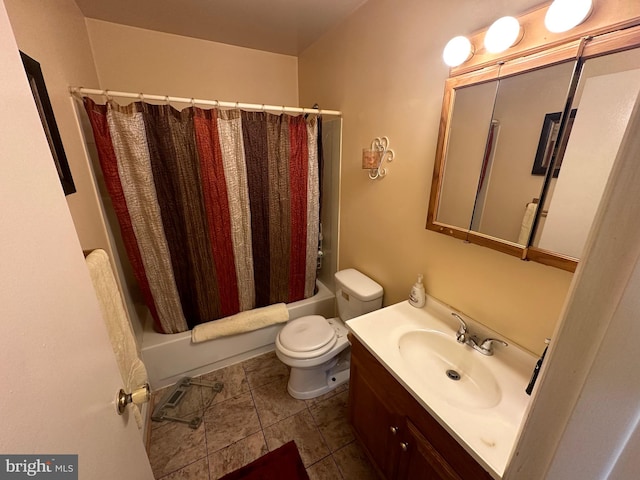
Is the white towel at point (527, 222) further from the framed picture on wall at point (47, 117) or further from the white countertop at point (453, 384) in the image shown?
the framed picture on wall at point (47, 117)

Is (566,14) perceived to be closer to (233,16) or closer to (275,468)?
(233,16)

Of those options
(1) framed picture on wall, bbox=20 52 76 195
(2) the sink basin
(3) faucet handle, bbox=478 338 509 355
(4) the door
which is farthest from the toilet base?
(1) framed picture on wall, bbox=20 52 76 195

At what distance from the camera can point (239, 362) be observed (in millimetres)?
1988

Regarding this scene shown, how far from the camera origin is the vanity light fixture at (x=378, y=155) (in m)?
1.44

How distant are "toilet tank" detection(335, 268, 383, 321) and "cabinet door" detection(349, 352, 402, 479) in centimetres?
43

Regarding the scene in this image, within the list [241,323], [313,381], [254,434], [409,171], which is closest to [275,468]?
[254,434]

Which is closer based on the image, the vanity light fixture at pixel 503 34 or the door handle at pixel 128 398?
the door handle at pixel 128 398

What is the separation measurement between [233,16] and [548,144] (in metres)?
1.89

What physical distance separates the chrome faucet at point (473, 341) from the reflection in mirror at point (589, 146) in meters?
0.44

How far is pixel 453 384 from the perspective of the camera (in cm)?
102

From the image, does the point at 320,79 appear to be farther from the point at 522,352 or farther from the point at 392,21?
the point at 522,352

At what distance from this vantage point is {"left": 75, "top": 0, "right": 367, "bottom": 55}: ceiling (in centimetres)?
149

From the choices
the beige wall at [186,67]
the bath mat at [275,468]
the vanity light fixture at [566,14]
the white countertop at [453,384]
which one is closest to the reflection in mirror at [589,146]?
the vanity light fixture at [566,14]

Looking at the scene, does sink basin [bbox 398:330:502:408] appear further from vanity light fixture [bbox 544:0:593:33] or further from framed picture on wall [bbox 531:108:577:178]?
vanity light fixture [bbox 544:0:593:33]
